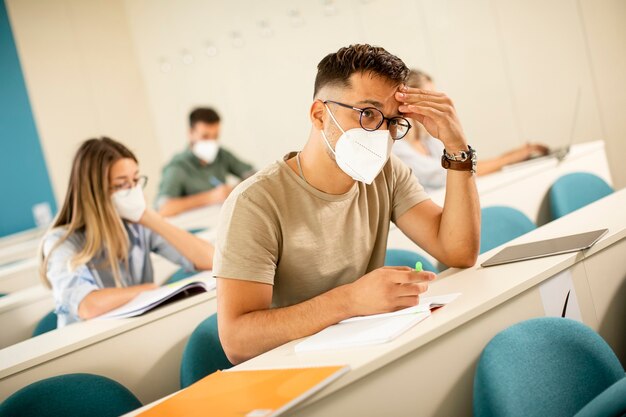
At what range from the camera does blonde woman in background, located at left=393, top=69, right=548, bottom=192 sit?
11.8 ft

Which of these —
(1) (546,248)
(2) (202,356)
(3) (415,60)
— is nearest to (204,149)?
(3) (415,60)

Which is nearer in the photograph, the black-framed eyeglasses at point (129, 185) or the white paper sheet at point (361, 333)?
the white paper sheet at point (361, 333)

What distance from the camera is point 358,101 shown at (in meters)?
1.69

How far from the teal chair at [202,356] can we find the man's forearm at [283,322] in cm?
31

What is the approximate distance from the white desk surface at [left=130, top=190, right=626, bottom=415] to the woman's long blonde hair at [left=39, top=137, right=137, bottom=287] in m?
1.34

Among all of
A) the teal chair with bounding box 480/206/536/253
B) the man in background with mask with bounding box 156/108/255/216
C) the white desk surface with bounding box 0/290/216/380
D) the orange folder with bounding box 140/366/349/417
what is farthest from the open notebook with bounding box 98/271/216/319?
the man in background with mask with bounding box 156/108/255/216

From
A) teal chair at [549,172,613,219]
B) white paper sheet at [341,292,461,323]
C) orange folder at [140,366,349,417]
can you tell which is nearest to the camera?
orange folder at [140,366,349,417]

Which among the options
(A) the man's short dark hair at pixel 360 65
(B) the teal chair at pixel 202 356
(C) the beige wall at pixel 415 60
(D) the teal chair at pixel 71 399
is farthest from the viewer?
(C) the beige wall at pixel 415 60

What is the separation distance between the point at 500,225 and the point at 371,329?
1.42 metres

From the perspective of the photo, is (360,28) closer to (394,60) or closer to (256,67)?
(256,67)

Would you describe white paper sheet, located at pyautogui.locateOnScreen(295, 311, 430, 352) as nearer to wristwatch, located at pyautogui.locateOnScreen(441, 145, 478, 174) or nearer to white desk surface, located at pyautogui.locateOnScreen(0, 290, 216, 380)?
wristwatch, located at pyautogui.locateOnScreen(441, 145, 478, 174)

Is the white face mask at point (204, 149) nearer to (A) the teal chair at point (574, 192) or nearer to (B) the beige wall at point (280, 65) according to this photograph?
(B) the beige wall at point (280, 65)

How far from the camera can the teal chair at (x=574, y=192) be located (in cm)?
304

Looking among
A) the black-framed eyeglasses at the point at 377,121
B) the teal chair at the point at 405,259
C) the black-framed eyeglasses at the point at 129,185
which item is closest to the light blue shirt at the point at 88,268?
the black-framed eyeglasses at the point at 129,185
